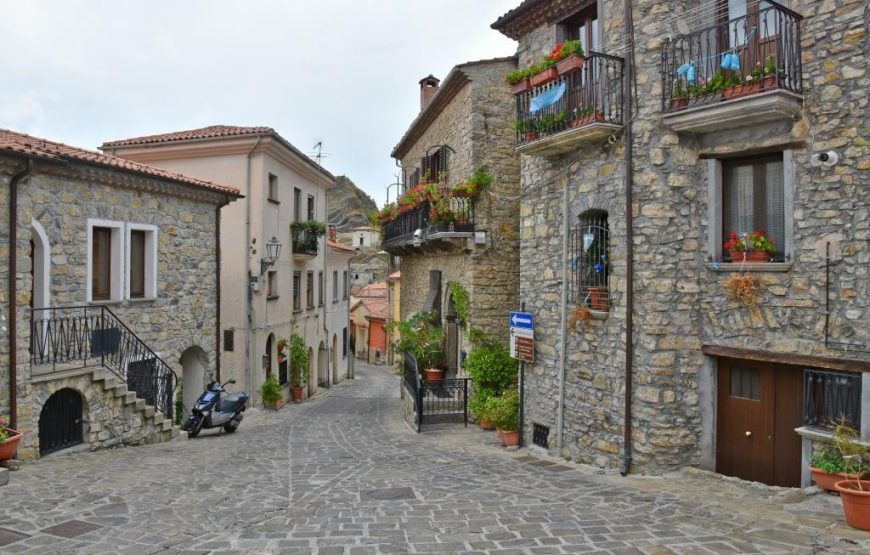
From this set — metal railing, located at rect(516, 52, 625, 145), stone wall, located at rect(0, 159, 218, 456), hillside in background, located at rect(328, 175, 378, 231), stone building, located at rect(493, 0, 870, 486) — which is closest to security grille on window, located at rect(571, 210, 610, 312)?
stone building, located at rect(493, 0, 870, 486)

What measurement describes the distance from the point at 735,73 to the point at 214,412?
37.8 ft

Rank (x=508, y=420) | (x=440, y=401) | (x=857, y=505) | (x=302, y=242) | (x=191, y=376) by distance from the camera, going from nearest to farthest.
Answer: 1. (x=857, y=505)
2. (x=508, y=420)
3. (x=440, y=401)
4. (x=191, y=376)
5. (x=302, y=242)

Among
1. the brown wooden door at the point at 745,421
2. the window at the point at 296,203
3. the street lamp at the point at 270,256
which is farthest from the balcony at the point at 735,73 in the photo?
the window at the point at 296,203

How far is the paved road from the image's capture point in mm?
6047

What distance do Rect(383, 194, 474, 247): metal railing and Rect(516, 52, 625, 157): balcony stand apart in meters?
3.62

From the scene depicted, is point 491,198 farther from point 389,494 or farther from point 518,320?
point 389,494

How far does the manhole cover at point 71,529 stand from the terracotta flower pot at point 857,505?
7.59 metres

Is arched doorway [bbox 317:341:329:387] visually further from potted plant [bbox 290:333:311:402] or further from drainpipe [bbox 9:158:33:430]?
drainpipe [bbox 9:158:33:430]

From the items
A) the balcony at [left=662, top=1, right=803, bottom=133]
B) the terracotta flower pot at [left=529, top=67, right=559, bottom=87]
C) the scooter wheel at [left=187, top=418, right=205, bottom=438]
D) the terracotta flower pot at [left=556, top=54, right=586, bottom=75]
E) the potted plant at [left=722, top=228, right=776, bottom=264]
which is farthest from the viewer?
the scooter wheel at [left=187, top=418, right=205, bottom=438]

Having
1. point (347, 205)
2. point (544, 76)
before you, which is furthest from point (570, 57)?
point (347, 205)

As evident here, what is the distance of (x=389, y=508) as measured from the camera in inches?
294

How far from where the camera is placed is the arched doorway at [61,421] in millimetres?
9750

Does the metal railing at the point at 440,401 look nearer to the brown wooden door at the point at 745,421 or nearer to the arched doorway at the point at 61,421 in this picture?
the brown wooden door at the point at 745,421

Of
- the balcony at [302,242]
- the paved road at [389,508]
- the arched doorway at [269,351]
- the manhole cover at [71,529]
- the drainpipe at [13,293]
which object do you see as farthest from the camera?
the balcony at [302,242]
